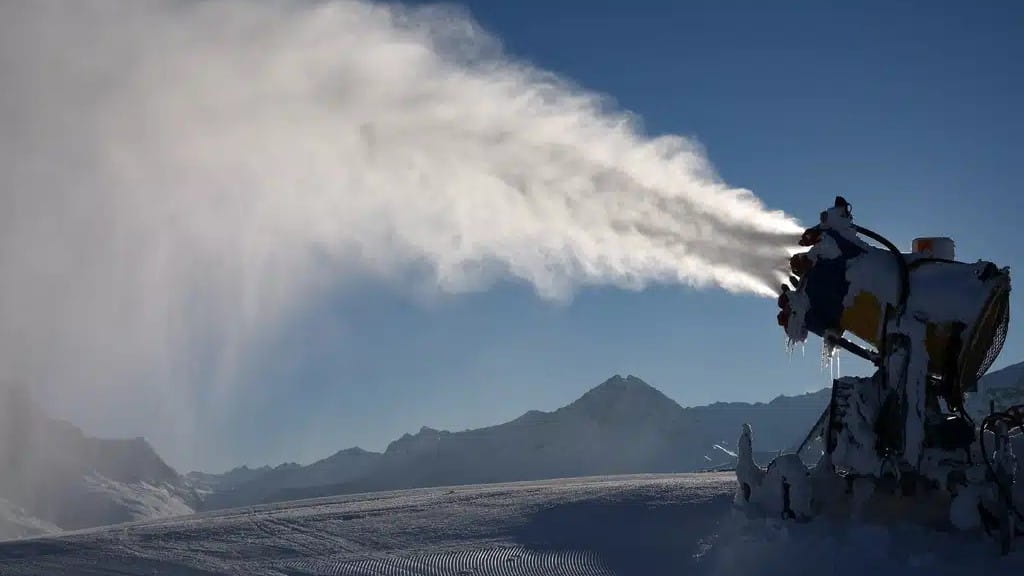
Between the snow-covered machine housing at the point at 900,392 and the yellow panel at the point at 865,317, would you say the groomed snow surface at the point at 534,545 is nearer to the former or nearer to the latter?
the snow-covered machine housing at the point at 900,392

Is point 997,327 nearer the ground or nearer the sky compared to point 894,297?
nearer the ground

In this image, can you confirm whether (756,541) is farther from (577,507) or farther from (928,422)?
(577,507)

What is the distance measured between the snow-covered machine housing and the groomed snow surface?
1278mm

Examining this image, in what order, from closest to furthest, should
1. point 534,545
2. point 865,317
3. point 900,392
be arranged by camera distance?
1. point 900,392
2. point 865,317
3. point 534,545

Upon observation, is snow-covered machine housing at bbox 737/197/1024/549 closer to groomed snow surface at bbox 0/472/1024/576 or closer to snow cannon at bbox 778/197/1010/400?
snow cannon at bbox 778/197/1010/400

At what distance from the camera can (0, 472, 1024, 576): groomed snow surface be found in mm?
22562

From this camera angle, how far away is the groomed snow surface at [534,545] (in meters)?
22.6

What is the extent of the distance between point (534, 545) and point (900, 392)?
10.1m

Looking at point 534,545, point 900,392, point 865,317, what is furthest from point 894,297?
point 534,545

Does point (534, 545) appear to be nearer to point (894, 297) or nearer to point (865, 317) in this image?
point (865, 317)

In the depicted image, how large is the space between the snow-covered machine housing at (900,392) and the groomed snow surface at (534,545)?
1.28 meters

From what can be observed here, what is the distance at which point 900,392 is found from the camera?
81.1 feet

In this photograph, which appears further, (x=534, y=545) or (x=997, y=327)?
(x=534, y=545)

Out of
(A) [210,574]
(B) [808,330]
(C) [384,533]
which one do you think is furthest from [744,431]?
(A) [210,574]
